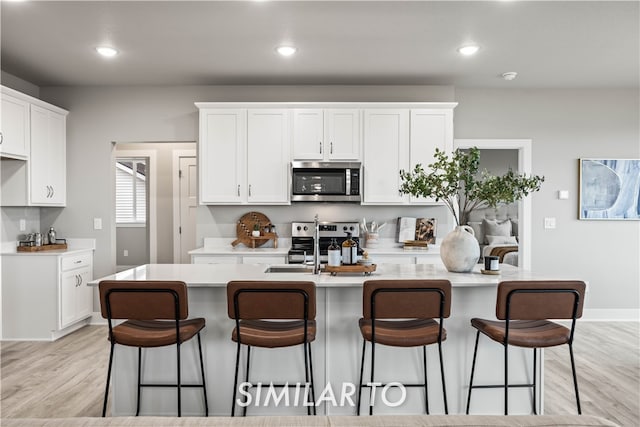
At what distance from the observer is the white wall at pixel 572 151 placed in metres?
5.11

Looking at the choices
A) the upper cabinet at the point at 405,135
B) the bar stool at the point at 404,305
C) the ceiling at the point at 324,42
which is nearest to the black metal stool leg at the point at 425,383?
the bar stool at the point at 404,305

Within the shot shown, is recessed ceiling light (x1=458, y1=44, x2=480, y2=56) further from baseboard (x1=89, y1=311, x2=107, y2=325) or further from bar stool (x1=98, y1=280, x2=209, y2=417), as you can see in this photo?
baseboard (x1=89, y1=311, x2=107, y2=325)

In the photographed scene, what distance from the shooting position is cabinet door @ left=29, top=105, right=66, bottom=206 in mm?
4367

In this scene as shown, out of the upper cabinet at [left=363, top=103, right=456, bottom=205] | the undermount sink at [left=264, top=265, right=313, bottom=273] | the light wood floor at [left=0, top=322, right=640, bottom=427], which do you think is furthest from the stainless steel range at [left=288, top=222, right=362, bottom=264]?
the light wood floor at [left=0, top=322, right=640, bottom=427]

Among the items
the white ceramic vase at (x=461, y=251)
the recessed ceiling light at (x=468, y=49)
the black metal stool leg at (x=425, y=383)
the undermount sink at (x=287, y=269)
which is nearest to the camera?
the black metal stool leg at (x=425, y=383)

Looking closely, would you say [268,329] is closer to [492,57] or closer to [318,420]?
[318,420]

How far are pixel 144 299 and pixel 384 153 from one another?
9.98 ft

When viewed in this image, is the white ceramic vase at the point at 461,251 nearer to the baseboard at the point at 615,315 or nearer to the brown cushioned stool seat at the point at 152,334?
the brown cushioned stool seat at the point at 152,334

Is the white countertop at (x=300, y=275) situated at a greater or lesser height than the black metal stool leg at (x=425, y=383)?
greater

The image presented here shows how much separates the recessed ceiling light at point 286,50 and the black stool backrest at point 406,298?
239 cm

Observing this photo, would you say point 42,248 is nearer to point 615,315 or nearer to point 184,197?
point 184,197

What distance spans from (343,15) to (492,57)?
5.53ft

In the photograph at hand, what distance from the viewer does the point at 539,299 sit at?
223 centimetres

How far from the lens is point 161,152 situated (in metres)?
6.70
